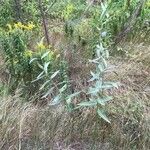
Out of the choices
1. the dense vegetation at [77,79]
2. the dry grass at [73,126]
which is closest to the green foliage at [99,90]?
the dense vegetation at [77,79]

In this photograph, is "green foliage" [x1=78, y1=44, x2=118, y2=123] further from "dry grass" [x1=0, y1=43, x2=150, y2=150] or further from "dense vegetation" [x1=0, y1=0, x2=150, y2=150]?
"dry grass" [x1=0, y1=43, x2=150, y2=150]

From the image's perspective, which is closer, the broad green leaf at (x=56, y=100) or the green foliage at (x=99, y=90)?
the green foliage at (x=99, y=90)

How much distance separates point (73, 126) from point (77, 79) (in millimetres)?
507

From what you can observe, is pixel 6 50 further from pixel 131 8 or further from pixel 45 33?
pixel 131 8

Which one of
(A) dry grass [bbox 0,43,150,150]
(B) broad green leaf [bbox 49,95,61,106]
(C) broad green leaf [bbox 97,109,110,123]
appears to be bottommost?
(A) dry grass [bbox 0,43,150,150]

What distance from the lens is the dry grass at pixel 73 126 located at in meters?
3.16

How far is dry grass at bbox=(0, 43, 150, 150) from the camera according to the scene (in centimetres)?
316

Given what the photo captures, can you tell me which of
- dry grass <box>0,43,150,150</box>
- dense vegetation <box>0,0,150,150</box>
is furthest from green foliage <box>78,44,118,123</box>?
dry grass <box>0,43,150,150</box>

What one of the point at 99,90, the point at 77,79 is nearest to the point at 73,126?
the point at 99,90

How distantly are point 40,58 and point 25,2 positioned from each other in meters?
1.36

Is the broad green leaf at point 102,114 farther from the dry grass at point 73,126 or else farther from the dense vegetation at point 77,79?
the dry grass at point 73,126

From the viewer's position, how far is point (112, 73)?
3.63m

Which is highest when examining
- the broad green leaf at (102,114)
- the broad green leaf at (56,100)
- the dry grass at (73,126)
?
the broad green leaf at (56,100)

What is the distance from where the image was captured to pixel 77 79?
3633 millimetres
